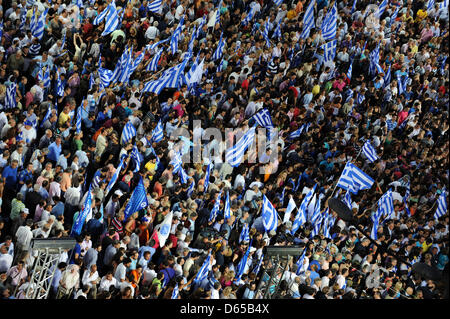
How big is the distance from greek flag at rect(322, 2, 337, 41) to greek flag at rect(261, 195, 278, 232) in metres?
8.27

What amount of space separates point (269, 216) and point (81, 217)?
3.75 metres

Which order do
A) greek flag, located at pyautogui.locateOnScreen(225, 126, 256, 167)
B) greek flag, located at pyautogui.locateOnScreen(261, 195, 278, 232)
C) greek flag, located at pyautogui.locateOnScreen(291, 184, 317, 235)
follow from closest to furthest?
greek flag, located at pyautogui.locateOnScreen(261, 195, 278, 232), greek flag, located at pyautogui.locateOnScreen(291, 184, 317, 235), greek flag, located at pyautogui.locateOnScreen(225, 126, 256, 167)

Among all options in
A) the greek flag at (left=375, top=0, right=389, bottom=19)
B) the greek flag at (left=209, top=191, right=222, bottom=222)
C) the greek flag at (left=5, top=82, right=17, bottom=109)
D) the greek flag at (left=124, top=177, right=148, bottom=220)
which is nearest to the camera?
the greek flag at (left=124, top=177, right=148, bottom=220)

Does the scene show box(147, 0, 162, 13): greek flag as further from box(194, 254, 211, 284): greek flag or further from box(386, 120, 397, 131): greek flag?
box(194, 254, 211, 284): greek flag

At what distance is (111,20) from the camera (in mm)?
21906

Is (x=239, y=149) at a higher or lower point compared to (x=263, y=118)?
lower

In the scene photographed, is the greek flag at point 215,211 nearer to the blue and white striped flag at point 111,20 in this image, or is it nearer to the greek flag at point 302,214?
Result: the greek flag at point 302,214

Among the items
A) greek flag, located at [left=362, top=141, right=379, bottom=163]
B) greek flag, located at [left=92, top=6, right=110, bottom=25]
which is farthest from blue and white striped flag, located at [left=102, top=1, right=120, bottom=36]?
greek flag, located at [left=362, top=141, right=379, bottom=163]

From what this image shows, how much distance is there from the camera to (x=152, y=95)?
2031 centimetres

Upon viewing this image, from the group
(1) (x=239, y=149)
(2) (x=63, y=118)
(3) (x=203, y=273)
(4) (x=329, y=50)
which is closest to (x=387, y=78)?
(4) (x=329, y=50)

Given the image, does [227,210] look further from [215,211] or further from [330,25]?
[330,25]

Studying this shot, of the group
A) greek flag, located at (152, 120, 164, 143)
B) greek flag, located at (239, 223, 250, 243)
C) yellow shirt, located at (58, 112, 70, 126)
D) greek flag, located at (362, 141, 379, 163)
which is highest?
yellow shirt, located at (58, 112, 70, 126)

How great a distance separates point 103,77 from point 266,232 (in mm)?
5106

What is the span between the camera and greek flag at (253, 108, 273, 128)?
20.8 m
